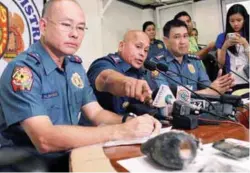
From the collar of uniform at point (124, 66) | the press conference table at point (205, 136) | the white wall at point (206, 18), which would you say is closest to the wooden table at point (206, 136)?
the press conference table at point (205, 136)

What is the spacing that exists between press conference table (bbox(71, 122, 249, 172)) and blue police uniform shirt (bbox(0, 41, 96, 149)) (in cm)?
31

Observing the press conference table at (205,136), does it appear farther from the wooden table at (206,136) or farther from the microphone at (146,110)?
the microphone at (146,110)

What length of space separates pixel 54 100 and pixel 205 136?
0.52 metres

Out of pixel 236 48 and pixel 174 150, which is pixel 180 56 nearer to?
pixel 236 48

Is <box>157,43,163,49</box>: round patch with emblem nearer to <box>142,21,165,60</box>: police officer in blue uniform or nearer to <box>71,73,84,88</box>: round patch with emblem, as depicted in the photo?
<box>142,21,165,60</box>: police officer in blue uniform

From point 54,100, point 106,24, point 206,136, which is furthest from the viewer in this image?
point 106,24

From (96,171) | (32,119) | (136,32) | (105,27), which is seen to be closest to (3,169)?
(32,119)

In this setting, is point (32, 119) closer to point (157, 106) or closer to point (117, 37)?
point (157, 106)

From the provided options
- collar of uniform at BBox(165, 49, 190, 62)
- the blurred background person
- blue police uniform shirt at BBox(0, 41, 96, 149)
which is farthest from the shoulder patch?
collar of uniform at BBox(165, 49, 190, 62)

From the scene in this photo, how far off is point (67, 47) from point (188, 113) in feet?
1.60

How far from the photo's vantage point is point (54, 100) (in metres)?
1.00

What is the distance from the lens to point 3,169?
74 cm

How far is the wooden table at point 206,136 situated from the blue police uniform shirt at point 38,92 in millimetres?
309

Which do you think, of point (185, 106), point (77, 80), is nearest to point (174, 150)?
point (185, 106)
